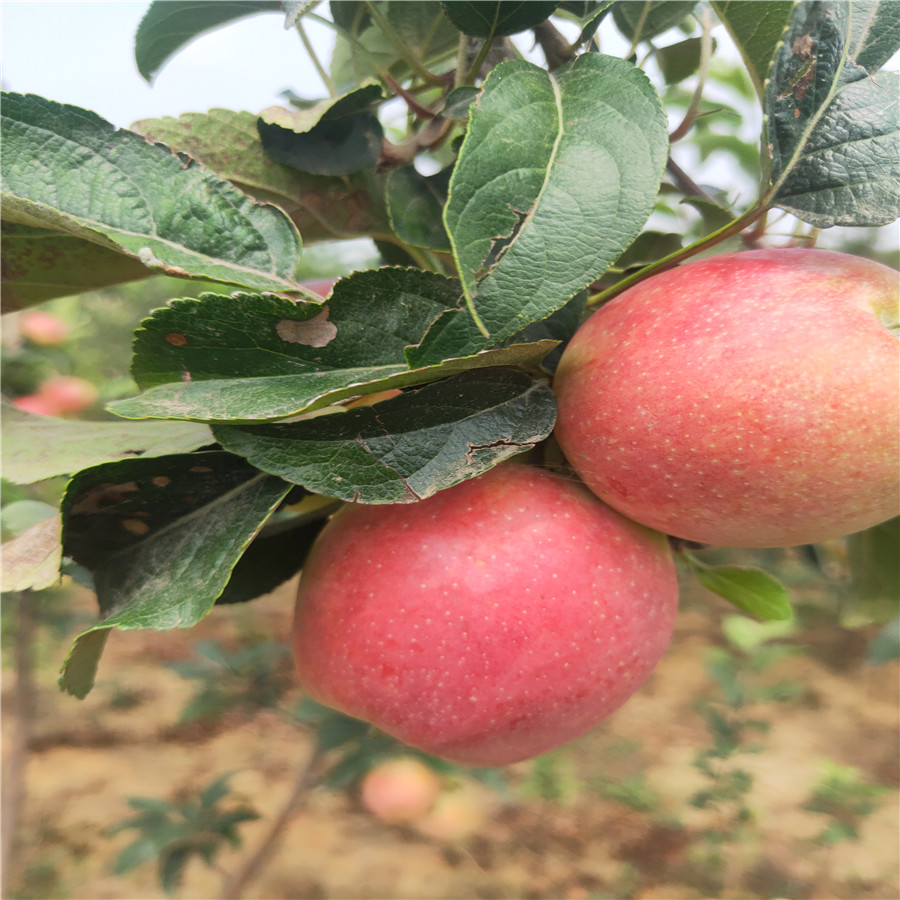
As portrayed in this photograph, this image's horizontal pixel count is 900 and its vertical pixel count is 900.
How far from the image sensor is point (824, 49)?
0.29 metres

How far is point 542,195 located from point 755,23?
167 millimetres

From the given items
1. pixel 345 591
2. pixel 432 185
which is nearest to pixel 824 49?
pixel 432 185

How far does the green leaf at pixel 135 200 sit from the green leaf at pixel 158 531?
0.29 ft

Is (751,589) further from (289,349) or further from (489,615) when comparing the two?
(289,349)

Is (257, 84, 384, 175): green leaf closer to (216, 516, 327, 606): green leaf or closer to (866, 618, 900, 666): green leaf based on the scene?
(216, 516, 327, 606): green leaf

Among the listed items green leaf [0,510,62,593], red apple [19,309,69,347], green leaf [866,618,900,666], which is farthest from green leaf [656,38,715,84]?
A: green leaf [866,618,900,666]

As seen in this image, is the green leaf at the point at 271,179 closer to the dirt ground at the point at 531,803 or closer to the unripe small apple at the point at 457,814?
the dirt ground at the point at 531,803

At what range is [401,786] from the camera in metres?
1.20

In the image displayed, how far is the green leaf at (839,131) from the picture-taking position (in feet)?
0.96

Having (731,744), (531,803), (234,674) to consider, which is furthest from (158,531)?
(531,803)

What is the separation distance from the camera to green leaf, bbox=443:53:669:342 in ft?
0.87

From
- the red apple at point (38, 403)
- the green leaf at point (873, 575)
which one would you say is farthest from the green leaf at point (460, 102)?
the red apple at point (38, 403)

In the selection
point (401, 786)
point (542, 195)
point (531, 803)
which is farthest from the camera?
point (531, 803)

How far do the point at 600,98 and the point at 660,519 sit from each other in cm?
19
